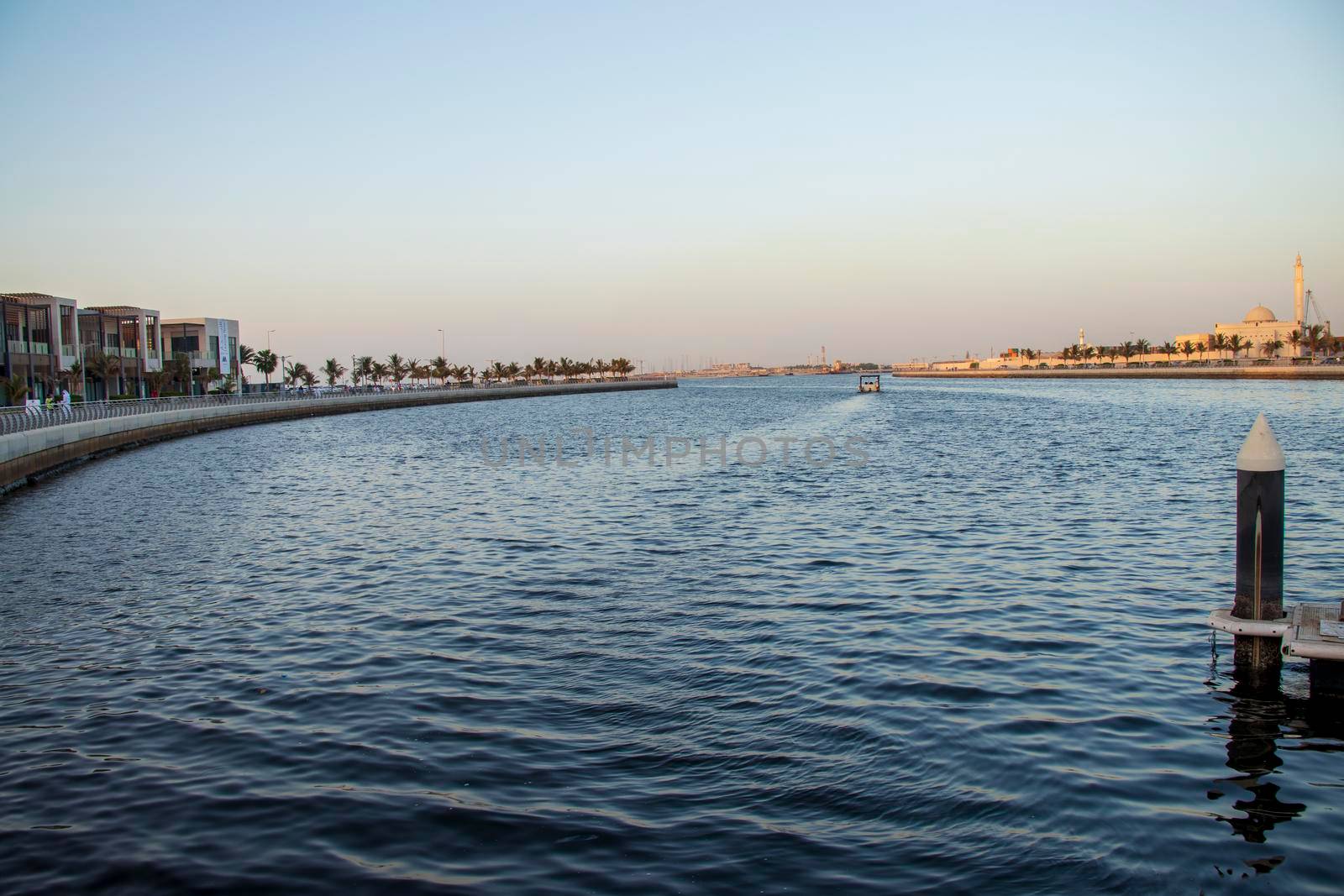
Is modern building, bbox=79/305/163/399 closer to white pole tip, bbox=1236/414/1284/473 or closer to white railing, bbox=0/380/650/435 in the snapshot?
white railing, bbox=0/380/650/435

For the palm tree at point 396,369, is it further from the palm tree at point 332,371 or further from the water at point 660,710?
the water at point 660,710

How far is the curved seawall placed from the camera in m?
29.8

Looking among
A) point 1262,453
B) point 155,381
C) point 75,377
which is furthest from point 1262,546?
point 155,381

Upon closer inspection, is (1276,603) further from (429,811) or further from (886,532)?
(886,532)

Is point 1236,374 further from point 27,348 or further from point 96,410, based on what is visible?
point 27,348

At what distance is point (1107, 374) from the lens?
182 meters

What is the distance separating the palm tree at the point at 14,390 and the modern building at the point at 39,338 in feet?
22.6

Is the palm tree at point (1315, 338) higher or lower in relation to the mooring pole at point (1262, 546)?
higher

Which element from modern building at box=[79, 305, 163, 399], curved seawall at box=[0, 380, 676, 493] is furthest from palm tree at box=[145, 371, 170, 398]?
curved seawall at box=[0, 380, 676, 493]

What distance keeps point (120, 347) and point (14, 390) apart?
3315 centimetres

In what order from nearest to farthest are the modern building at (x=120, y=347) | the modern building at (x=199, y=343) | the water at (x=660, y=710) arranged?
1. the water at (x=660, y=710)
2. the modern building at (x=120, y=347)
3. the modern building at (x=199, y=343)

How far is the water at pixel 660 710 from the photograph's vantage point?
600 cm

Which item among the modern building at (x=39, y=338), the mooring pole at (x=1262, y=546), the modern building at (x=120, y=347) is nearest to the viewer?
the mooring pole at (x=1262, y=546)

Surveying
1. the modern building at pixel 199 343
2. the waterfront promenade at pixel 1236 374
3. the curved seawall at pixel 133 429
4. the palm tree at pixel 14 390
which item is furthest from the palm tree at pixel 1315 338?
the palm tree at pixel 14 390
